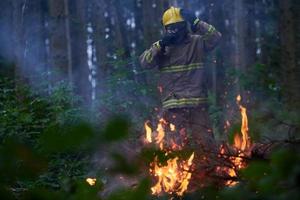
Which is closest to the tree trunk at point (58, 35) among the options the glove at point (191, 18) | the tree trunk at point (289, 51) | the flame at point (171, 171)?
the tree trunk at point (289, 51)

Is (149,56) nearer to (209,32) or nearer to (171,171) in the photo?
(209,32)

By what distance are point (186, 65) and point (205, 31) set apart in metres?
0.51

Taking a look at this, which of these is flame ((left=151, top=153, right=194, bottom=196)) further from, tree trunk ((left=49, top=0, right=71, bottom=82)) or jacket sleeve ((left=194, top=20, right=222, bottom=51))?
tree trunk ((left=49, top=0, right=71, bottom=82))

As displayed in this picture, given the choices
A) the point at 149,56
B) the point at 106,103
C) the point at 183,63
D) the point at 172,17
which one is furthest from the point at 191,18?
the point at 106,103

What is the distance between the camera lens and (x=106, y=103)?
10.5 m

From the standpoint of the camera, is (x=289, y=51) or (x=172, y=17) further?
(x=289, y=51)

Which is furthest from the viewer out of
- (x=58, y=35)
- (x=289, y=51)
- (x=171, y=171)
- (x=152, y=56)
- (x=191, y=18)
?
(x=58, y=35)

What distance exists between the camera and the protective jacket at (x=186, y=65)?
7812 millimetres

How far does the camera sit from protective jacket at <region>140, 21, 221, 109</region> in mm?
7812

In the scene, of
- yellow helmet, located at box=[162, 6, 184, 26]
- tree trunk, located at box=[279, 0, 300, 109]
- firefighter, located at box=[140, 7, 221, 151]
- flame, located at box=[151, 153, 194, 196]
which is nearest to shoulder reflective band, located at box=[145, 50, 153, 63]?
firefighter, located at box=[140, 7, 221, 151]

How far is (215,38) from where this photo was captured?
7855mm

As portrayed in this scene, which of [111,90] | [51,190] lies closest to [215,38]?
[111,90]

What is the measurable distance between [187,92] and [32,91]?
125 inches

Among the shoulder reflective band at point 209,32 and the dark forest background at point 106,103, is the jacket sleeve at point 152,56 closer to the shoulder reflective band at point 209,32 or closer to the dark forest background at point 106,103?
the shoulder reflective band at point 209,32
